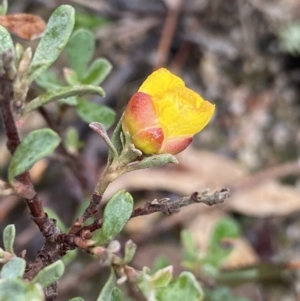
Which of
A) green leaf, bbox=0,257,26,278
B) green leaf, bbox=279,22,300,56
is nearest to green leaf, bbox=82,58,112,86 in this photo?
green leaf, bbox=0,257,26,278

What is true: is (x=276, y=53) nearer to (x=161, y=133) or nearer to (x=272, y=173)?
(x=272, y=173)

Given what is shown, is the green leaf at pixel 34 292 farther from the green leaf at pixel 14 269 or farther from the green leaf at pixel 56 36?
the green leaf at pixel 56 36

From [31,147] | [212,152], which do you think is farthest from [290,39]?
[31,147]

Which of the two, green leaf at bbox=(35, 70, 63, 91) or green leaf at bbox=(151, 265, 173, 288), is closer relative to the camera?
green leaf at bbox=(151, 265, 173, 288)

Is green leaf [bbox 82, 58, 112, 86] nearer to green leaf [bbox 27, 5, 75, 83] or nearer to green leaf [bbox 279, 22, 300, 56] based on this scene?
green leaf [bbox 27, 5, 75, 83]

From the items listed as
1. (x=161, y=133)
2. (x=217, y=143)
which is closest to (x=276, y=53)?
(x=217, y=143)
